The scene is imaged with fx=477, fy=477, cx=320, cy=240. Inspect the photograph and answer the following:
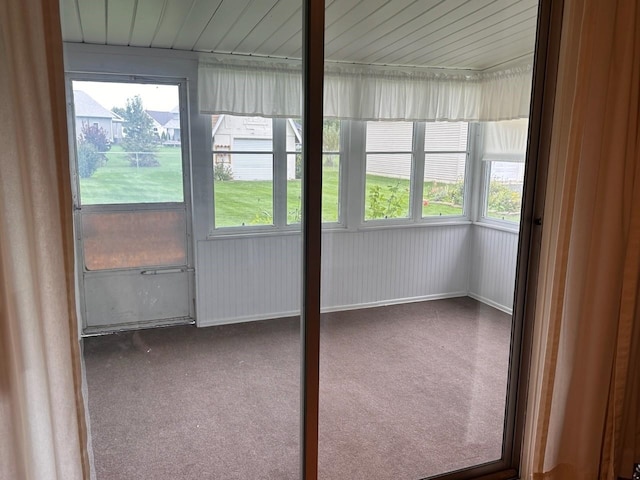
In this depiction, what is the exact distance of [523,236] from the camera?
1.86m

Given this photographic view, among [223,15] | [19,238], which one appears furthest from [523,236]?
[223,15]

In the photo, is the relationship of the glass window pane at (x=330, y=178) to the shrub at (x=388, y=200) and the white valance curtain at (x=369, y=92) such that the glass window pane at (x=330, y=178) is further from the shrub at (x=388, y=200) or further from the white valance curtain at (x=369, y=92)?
the shrub at (x=388, y=200)

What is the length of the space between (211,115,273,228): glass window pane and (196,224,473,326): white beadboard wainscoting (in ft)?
0.64

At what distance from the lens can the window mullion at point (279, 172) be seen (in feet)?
12.1

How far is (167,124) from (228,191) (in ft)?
2.16

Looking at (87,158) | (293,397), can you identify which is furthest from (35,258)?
(87,158)

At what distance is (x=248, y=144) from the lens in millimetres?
3686

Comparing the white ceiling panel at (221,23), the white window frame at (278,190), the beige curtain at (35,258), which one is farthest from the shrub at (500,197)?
the beige curtain at (35,258)

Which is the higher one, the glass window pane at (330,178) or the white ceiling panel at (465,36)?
the white ceiling panel at (465,36)

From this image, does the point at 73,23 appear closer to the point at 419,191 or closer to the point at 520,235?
the point at 520,235

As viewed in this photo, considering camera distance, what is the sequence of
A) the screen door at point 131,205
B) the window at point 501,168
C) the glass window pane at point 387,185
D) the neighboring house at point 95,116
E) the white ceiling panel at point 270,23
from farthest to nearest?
the glass window pane at point 387,185, the window at point 501,168, the screen door at point 131,205, the neighboring house at point 95,116, the white ceiling panel at point 270,23

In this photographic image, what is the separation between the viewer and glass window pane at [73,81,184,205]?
3297 mm

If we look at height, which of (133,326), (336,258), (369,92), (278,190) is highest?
(369,92)

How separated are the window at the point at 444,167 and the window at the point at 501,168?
20cm
